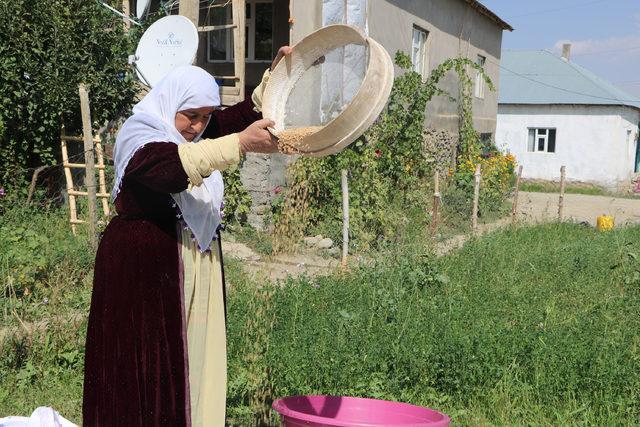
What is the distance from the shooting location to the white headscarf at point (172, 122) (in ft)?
8.29

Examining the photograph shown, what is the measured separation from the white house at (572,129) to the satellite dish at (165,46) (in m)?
18.0

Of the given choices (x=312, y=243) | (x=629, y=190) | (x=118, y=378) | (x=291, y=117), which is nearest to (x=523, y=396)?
(x=291, y=117)

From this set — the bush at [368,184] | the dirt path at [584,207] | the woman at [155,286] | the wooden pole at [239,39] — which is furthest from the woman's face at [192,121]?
the dirt path at [584,207]

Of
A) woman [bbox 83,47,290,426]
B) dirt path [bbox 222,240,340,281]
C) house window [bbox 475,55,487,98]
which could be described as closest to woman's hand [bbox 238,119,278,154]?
woman [bbox 83,47,290,426]

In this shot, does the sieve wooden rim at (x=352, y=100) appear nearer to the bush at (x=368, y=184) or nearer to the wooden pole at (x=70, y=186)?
the bush at (x=368, y=184)

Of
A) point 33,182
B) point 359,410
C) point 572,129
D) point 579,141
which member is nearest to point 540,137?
point 572,129

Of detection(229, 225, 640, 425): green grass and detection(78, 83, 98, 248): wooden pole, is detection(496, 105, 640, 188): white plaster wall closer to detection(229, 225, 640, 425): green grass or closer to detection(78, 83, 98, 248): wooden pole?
detection(78, 83, 98, 248): wooden pole

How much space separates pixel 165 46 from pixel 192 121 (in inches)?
222

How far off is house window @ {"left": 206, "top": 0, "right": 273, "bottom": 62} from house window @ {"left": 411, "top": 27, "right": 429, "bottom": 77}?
8.56 ft

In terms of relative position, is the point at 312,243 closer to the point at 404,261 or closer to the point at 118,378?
the point at 404,261

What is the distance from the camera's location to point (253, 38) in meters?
13.8

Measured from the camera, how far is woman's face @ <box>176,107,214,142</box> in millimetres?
2659

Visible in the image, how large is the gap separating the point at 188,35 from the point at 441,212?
4965 millimetres

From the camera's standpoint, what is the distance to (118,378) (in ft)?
8.64
